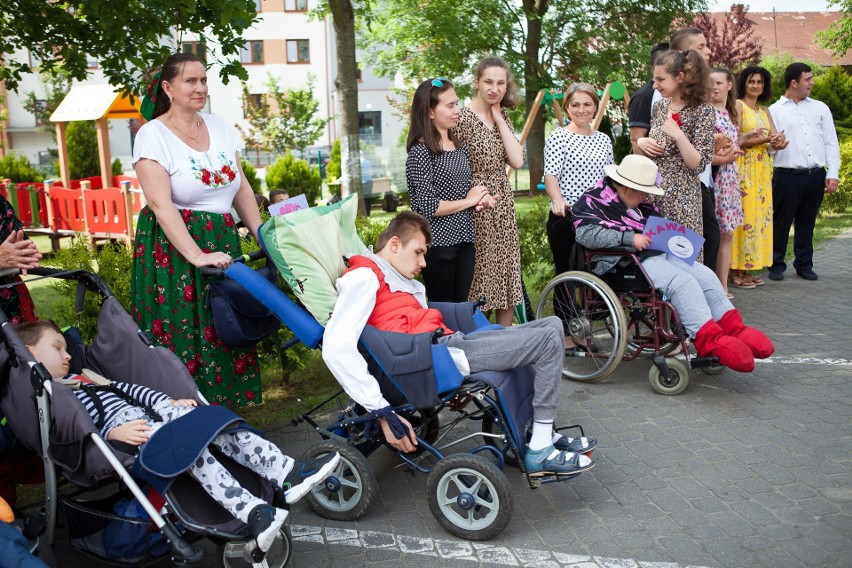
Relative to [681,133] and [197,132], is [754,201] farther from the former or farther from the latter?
[197,132]

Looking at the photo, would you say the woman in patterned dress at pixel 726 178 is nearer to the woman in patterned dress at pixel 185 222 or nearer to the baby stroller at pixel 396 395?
the baby stroller at pixel 396 395

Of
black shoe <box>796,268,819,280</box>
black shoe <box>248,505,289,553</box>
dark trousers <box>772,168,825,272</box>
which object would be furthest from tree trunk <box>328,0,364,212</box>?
black shoe <box>248,505,289,553</box>

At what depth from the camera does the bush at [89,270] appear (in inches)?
202

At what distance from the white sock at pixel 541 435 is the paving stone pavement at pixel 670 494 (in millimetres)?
380

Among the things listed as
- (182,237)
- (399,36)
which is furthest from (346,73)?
(182,237)

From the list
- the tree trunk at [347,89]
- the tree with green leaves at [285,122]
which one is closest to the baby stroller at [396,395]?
the tree trunk at [347,89]

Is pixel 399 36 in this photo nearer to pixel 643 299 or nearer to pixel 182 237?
pixel 643 299

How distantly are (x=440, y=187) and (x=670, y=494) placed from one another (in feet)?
8.01

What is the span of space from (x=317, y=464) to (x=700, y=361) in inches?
113

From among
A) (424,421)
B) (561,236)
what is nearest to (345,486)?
(424,421)

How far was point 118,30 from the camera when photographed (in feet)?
22.2

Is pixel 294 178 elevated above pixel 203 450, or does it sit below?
above

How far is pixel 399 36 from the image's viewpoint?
19.4 metres

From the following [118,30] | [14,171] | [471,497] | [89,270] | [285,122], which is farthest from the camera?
[285,122]
